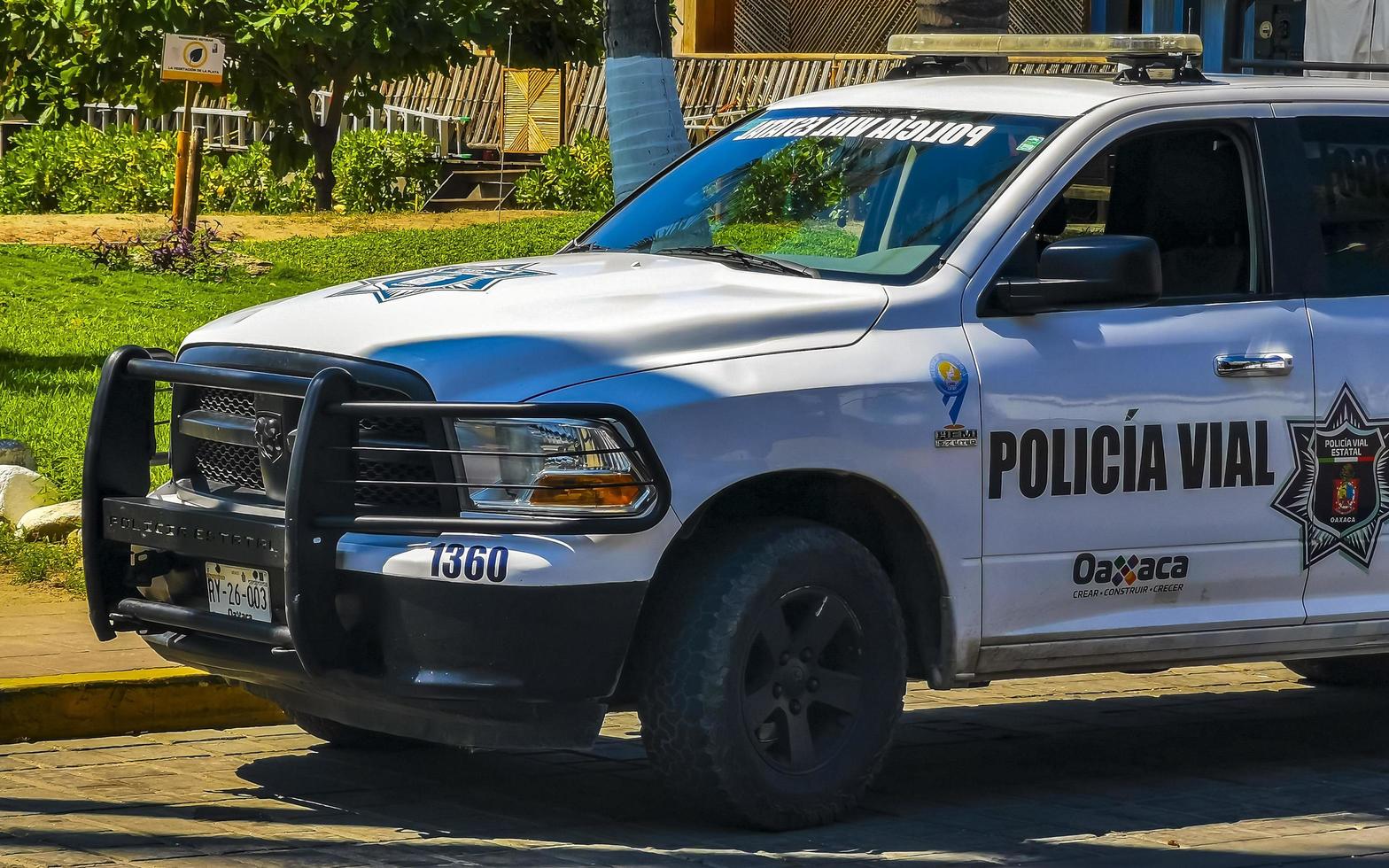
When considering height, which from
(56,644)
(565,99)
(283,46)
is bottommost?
(56,644)

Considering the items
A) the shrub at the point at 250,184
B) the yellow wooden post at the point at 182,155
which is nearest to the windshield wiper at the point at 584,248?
the yellow wooden post at the point at 182,155

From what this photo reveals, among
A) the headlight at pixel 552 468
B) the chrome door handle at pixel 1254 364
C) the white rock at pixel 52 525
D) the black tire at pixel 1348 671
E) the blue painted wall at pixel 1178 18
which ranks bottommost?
the black tire at pixel 1348 671

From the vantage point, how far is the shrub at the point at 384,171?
983 inches

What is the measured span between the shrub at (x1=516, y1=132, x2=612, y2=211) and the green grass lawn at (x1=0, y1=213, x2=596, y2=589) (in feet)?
4.61

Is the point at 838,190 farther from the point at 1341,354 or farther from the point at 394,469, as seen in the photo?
the point at 394,469

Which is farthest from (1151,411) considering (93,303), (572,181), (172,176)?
(172,176)

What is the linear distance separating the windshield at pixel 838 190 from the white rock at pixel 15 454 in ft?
13.6

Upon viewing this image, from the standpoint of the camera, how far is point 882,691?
573cm

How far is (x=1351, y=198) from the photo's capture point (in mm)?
6594

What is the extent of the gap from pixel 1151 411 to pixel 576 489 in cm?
169

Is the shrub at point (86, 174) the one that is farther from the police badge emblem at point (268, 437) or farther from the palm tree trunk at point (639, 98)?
the police badge emblem at point (268, 437)

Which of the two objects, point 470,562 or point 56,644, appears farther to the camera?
point 56,644

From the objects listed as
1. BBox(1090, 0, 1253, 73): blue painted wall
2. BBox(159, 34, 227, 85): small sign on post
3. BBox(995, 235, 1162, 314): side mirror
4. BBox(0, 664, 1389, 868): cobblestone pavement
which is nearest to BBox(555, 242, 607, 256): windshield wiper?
BBox(995, 235, 1162, 314): side mirror

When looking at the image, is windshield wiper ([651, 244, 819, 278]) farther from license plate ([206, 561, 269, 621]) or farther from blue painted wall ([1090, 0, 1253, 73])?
blue painted wall ([1090, 0, 1253, 73])
